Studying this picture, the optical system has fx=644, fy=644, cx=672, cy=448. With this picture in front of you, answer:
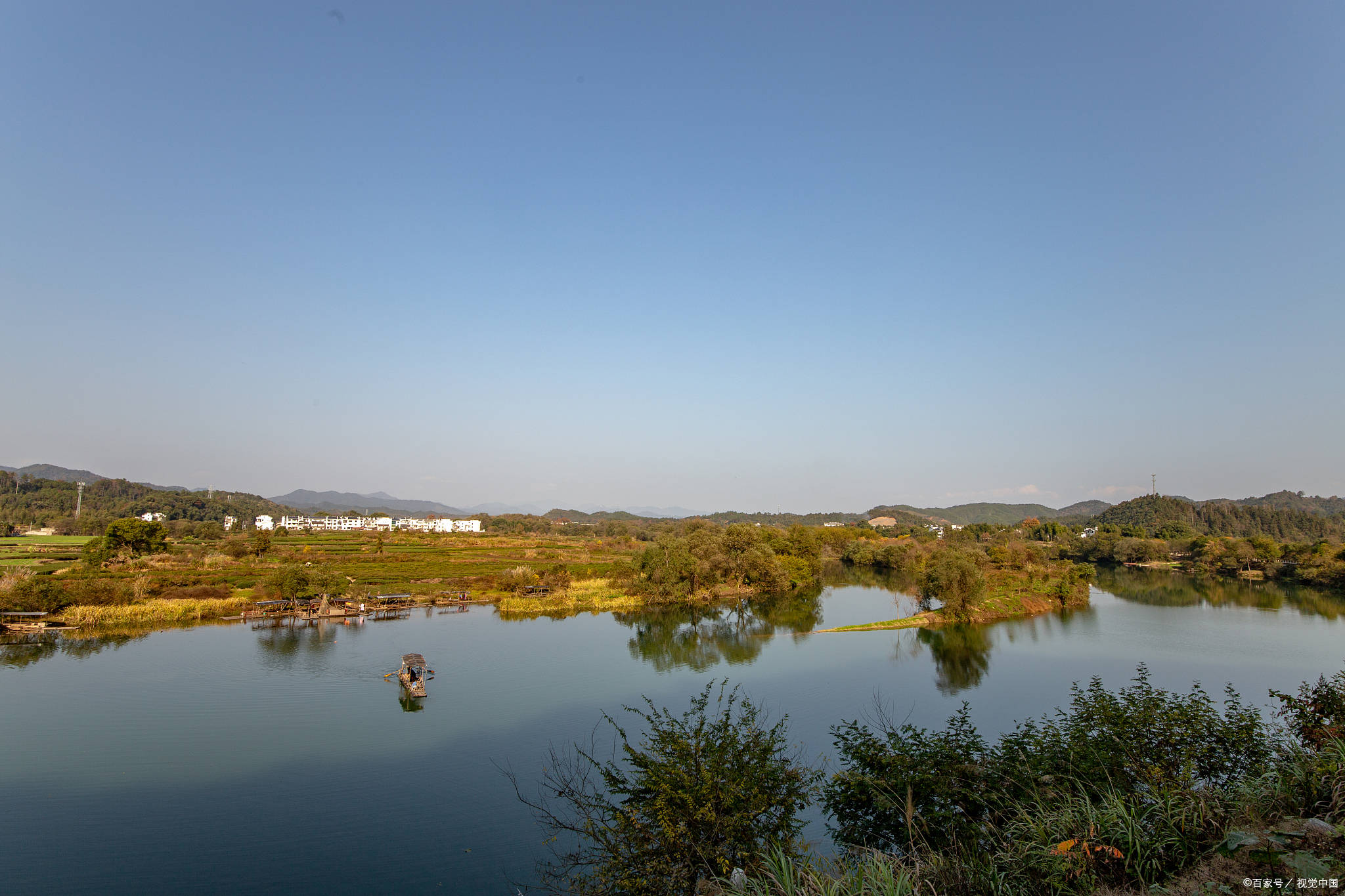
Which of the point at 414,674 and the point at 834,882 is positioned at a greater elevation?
the point at 834,882

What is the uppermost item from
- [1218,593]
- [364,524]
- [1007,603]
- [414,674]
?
[364,524]

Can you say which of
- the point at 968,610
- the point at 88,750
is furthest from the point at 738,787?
the point at 968,610

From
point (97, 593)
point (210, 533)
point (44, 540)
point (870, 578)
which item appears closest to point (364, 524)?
point (210, 533)

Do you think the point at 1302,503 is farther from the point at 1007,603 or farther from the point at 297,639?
the point at 297,639

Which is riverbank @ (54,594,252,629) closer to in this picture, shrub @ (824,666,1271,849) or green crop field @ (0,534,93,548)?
shrub @ (824,666,1271,849)

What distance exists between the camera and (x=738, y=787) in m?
8.81

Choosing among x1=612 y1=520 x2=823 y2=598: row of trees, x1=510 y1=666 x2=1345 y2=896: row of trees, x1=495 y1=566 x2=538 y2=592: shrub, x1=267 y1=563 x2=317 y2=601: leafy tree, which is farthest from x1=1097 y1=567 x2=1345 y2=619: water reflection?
x1=267 y1=563 x2=317 y2=601: leafy tree

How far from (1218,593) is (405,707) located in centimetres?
6470

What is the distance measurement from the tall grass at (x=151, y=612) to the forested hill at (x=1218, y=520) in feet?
396

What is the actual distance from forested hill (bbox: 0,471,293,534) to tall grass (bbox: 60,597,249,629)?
70.0 m

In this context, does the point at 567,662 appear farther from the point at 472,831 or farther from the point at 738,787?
the point at 738,787

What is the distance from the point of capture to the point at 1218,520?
12106cm

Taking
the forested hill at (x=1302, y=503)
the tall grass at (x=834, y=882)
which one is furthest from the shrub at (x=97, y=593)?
the forested hill at (x=1302, y=503)

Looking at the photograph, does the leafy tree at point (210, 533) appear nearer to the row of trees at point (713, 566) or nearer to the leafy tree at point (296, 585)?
the leafy tree at point (296, 585)
